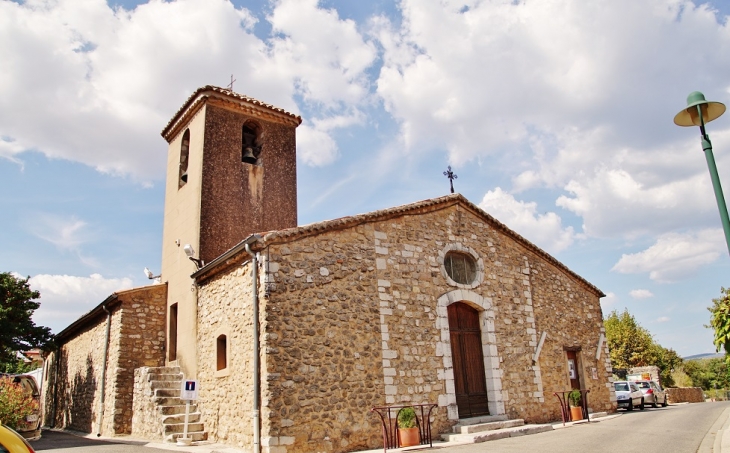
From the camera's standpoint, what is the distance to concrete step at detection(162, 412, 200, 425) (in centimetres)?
1195

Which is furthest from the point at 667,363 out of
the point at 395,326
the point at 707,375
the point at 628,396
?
the point at 395,326

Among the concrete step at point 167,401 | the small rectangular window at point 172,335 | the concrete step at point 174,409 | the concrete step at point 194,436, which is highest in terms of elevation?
the small rectangular window at point 172,335

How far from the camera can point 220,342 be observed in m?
12.2

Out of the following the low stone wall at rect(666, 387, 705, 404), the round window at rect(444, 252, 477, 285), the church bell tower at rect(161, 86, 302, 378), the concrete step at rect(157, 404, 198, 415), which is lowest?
the low stone wall at rect(666, 387, 705, 404)

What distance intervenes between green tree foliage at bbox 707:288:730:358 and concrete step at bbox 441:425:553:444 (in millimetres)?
4830

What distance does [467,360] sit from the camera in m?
13.4

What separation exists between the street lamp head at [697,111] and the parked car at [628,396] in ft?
53.4

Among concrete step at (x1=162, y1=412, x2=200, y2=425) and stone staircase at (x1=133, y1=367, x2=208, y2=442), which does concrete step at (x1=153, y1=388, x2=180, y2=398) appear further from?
concrete step at (x1=162, y1=412, x2=200, y2=425)

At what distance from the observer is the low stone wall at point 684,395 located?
30.0 metres

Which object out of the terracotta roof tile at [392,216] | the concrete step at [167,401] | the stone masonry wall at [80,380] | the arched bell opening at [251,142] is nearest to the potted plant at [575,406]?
the terracotta roof tile at [392,216]

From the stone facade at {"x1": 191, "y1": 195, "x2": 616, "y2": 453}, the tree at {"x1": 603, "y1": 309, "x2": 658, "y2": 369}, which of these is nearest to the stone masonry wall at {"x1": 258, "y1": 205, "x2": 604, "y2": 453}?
the stone facade at {"x1": 191, "y1": 195, "x2": 616, "y2": 453}

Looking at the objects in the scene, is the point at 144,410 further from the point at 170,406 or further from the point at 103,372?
the point at 103,372

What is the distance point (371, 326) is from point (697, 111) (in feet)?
24.2

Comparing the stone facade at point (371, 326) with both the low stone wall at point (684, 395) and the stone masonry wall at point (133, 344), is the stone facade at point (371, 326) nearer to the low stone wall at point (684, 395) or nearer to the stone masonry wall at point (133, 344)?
the stone masonry wall at point (133, 344)
